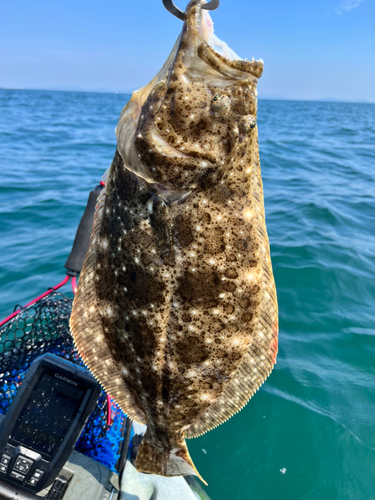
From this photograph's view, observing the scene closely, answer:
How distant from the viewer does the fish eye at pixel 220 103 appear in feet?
5.71

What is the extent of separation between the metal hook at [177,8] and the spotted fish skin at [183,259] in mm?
57

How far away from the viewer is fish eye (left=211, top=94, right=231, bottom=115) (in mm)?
1740

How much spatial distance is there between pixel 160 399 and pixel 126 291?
0.78m

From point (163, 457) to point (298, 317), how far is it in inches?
151

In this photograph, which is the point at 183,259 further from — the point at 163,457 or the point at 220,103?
the point at 163,457

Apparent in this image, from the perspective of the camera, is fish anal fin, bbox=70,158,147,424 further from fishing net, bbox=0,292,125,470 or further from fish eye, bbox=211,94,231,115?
fishing net, bbox=0,292,125,470

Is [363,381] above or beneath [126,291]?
beneath

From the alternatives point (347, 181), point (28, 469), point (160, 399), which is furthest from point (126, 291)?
point (347, 181)

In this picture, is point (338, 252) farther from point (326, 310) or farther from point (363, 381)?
point (363, 381)

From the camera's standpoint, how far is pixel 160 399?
2.26 m

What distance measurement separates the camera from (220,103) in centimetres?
174

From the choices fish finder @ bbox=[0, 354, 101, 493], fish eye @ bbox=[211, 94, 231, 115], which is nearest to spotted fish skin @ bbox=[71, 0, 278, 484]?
fish eye @ bbox=[211, 94, 231, 115]

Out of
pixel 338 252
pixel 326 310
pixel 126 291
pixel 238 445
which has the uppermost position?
pixel 126 291

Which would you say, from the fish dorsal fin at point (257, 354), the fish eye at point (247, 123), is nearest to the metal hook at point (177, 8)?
the fish eye at point (247, 123)
